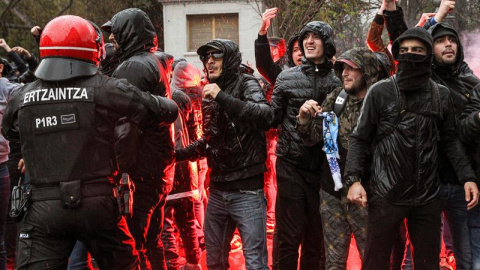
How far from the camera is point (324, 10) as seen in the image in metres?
17.1

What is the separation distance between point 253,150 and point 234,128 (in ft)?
0.77

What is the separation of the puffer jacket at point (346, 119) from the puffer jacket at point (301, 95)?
8.2 inches

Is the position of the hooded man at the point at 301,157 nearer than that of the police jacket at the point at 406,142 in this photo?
No

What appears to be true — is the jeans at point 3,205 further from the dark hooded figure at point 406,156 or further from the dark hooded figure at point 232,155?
the dark hooded figure at point 406,156

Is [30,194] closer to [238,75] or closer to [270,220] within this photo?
[238,75]

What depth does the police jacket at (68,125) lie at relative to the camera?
3912 millimetres

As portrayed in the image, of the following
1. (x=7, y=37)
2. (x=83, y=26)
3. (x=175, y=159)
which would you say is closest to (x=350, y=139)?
(x=175, y=159)

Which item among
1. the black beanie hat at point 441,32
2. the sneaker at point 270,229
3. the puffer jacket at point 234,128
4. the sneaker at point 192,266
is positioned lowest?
the sneaker at point 270,229

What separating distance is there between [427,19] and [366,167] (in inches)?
82.4

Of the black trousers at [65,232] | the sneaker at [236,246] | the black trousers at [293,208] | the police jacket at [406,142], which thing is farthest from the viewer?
the sneaker at [236,246]

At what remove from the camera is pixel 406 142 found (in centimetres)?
437

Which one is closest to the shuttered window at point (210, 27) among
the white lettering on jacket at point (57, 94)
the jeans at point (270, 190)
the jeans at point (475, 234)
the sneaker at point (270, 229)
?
the jeans at point (270, 190)

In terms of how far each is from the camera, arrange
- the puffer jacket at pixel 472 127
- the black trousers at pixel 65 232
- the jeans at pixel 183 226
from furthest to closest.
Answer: the jeans at pixel 183 226, the puffer jacket at pixel 472 127, the black trousers at pixel 65 232

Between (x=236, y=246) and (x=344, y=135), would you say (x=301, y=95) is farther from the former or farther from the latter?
(x=236, y=246)
